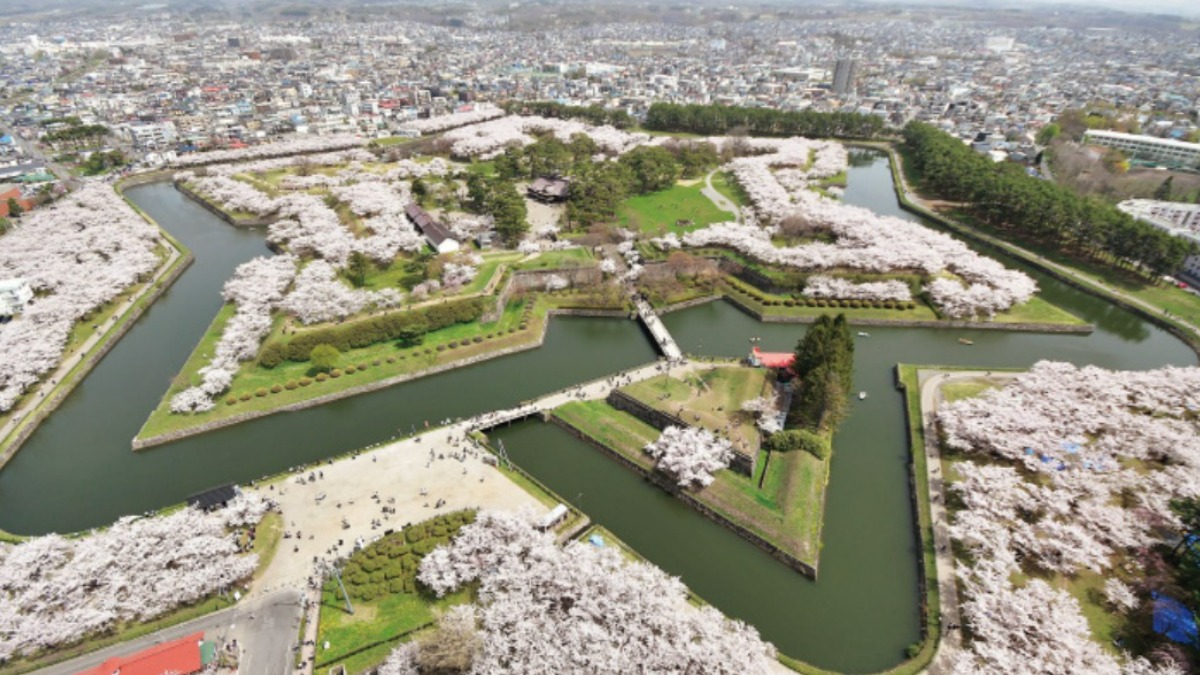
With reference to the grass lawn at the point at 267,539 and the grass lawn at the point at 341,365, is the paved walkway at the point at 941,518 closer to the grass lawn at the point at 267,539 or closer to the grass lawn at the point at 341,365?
the grass lawn at the point at 341,365

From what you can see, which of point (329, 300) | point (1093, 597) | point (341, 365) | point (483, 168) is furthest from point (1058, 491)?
point (483, 168)

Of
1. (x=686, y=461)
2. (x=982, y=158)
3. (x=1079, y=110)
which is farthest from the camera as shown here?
(x=1079, y=110)

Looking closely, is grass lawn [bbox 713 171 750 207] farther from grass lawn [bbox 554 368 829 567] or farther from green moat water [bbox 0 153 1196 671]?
grass lawn [bbox 554 368 829 567]

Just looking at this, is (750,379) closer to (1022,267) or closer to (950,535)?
(950,535)

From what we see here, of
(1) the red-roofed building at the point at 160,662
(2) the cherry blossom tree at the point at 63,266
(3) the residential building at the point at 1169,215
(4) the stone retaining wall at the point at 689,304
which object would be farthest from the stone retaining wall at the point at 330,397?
(3) the residential building at the point at 1169,215

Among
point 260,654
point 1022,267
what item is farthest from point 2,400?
point 1022,267

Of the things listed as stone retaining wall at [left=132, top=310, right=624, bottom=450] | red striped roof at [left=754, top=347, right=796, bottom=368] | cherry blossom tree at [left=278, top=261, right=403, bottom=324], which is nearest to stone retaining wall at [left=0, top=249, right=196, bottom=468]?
stone retaining wall at [left=132, top=310, right=624, bottom=450]

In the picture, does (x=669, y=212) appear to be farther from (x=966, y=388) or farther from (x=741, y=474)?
(x=741, y=474)
